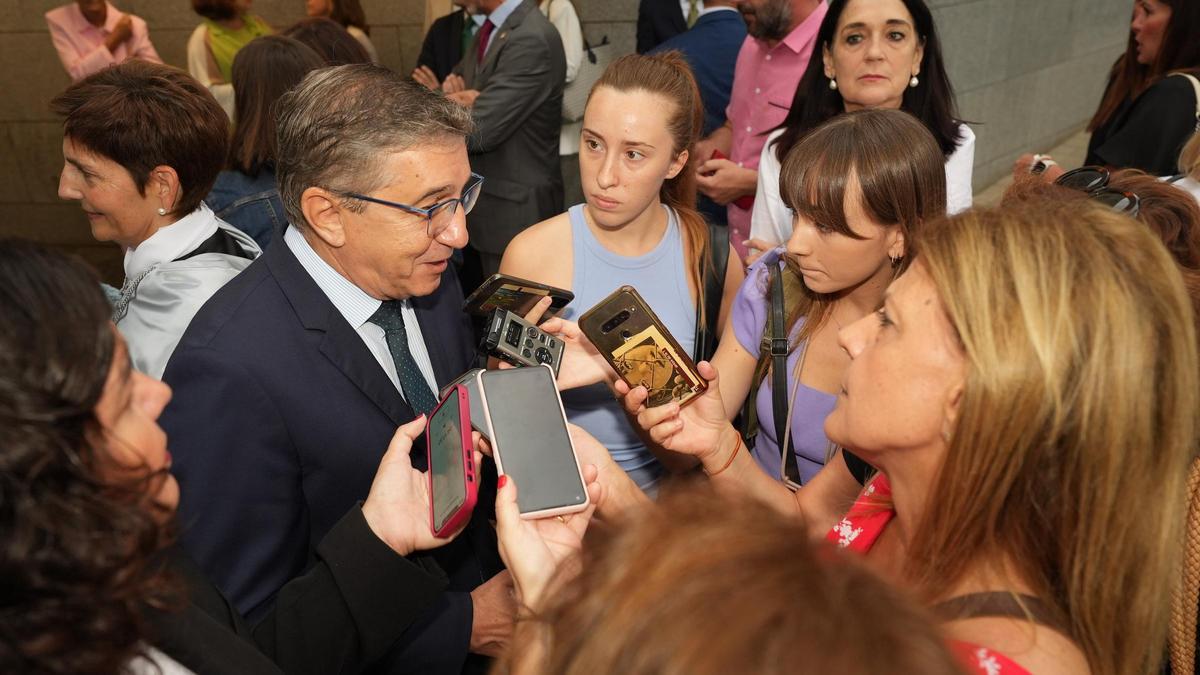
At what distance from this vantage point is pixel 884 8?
3119 millimetres

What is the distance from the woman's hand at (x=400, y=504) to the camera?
5.49ft

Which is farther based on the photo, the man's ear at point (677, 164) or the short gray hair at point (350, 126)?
the man's ear at point (677, 164)

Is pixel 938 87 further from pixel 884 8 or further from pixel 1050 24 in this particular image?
pixel 1050 24

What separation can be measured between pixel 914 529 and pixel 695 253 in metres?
1.47

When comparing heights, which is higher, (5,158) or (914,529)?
(914,529)

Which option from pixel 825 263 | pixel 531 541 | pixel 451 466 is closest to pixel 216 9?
pixel 825 263

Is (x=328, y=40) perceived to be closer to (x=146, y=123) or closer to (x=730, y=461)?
(x=146, y=123)

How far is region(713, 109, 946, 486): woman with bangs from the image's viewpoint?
2193mm

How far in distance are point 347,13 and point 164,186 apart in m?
3.54

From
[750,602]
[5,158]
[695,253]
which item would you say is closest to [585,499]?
[750,602]

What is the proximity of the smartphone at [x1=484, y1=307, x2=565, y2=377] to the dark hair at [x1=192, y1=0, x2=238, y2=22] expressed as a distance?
158 inches

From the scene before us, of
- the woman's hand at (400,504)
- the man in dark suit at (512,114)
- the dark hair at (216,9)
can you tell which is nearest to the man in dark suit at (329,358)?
the woman's hand at (400,504)

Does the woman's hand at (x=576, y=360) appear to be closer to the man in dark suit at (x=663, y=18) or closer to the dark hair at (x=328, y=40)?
the dark hair at (x=328, y=40)

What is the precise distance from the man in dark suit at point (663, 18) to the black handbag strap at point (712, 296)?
268cm
